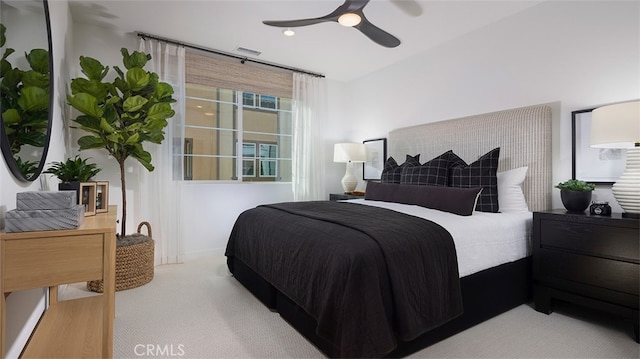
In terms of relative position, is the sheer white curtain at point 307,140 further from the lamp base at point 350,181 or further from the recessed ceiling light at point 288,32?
the recessed ceiling light at point 288,32

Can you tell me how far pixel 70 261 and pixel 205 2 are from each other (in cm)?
245

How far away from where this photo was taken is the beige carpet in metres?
1.75

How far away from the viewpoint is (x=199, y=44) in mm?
3666

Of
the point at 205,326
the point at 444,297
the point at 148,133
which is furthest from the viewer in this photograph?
the point at 148,133

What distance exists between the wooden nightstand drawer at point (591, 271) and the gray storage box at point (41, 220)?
2813mm

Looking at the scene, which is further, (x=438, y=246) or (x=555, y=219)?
(x=555, y=219)

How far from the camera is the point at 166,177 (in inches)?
136

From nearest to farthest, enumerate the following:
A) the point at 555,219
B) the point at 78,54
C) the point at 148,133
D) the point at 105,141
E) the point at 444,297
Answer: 1. the point at 444,297
2. the point at 555,219
3. the point at 105,141
4. the point at 148,133
5. the point at 78,54

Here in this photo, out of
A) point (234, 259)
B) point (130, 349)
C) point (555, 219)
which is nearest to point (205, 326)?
point (130, 349)

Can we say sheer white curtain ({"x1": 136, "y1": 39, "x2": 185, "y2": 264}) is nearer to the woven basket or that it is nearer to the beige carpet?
the woven basket

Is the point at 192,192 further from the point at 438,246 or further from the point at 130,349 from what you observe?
the point at 438,246

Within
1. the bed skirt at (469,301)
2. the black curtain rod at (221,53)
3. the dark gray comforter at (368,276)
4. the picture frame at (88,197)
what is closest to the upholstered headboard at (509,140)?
the bed skirt at (469,301)

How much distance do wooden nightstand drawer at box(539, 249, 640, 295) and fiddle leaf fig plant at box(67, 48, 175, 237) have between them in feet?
10.9

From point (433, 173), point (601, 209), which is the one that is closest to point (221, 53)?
point (433, 173)
